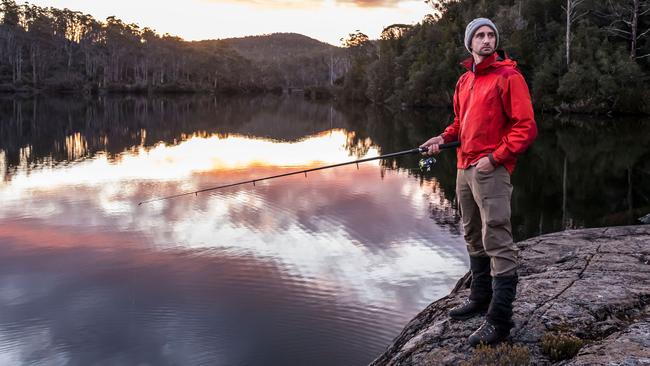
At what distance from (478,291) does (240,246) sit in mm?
6867

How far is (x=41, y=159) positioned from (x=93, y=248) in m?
13.9

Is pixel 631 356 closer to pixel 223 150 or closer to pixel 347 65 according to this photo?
pixel 223 150

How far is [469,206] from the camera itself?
4.90 meters

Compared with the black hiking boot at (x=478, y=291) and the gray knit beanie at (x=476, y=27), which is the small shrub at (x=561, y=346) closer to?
the black hiking boot at (x=478, y=291)

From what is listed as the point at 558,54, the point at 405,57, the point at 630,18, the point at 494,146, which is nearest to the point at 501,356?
the point at 494,146

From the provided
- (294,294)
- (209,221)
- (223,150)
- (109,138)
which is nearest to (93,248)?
(209,221)

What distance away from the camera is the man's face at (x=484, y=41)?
178 inches

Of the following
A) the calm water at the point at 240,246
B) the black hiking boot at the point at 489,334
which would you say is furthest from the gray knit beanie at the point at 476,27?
the calm water at the point at 240,246

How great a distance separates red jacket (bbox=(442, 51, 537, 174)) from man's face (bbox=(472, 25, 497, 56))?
56mm

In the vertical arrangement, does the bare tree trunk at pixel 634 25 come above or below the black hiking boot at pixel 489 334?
above

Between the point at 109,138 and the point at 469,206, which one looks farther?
the point at 109,138

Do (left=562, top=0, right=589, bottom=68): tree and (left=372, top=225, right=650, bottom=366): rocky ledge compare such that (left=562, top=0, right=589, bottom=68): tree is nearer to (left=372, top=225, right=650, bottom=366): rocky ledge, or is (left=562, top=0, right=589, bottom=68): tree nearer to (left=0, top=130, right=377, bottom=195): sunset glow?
(left=0, top=130, right=377, bottom=195): sunset glow

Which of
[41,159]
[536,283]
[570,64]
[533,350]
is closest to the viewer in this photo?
[533,350]

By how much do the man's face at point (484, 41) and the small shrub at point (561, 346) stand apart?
87.2 inches
